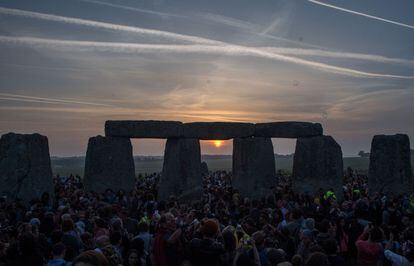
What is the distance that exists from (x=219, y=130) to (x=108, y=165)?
6142 millimetres

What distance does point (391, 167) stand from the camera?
70.5 feet

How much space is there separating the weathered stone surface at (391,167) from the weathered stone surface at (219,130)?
6574mm

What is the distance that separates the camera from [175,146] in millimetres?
23891

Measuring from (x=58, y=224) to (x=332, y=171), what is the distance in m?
16.8

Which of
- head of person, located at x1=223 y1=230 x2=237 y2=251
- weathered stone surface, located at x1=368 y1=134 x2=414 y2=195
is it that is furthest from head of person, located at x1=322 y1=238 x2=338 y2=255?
weathered stone surface, located at x1=368 y1=134 x2=414 y2=195

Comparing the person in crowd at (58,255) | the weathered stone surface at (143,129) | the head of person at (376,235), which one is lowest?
the person in crowd at (58,255)

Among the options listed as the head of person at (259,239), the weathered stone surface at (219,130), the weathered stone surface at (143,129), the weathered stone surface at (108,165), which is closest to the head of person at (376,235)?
the head of person at (259,239)

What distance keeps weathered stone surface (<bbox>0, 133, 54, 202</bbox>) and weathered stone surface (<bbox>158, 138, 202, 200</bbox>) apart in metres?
6.84

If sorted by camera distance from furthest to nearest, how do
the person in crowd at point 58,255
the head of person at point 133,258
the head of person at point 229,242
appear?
the head of person at point 133,258 < the head of person at point 229,242 < the person in crowd at point 58,255

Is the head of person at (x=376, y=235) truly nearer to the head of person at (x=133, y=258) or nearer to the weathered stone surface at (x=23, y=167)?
the head of person at (x=133, y=258)

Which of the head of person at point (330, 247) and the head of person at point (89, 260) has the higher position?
the head of person at point (89, 260)

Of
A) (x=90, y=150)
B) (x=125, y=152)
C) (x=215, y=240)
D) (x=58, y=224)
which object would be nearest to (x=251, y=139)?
(x=125, y=152)

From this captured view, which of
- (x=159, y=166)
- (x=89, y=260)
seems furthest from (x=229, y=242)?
(x=159, y=166)

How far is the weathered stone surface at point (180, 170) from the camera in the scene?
23406 millimetres
